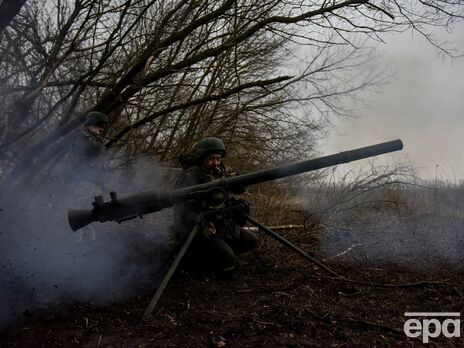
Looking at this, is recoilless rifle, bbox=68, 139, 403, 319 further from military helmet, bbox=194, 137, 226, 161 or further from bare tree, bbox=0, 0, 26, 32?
bare tree, bbox=0, 0, 26, 32

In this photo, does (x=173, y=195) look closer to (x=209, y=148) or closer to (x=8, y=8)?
(x=209, y=148)

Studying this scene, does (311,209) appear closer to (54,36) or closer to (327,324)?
(327,324)

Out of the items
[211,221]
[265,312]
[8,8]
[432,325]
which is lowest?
[265,312]

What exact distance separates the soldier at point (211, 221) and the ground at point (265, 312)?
221 mm

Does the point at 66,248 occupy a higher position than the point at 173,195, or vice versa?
the point at 173,195

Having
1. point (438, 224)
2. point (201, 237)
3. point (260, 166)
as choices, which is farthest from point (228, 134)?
point (201, 237)

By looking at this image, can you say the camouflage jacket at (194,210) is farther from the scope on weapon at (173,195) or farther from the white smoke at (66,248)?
the white smoke at (66,248)

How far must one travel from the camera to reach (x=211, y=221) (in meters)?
4.71

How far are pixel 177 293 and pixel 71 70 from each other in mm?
3329

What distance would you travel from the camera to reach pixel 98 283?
4.86 metres

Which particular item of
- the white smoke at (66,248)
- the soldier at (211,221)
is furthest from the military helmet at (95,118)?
the soldier at (211,221)

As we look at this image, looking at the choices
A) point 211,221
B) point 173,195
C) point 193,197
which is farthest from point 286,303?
point 173,195

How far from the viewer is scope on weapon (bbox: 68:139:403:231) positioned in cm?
428

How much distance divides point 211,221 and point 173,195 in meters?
0.54
